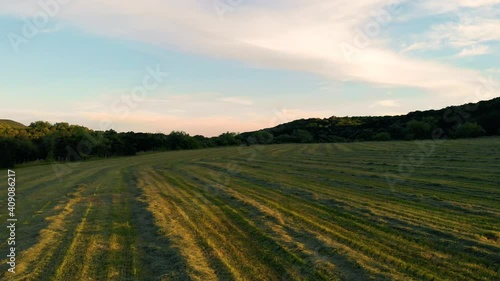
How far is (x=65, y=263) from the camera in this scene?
9023 mm

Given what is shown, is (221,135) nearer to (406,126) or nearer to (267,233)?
(406,126)

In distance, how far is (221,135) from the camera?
12644cm

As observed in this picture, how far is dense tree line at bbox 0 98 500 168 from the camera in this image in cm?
7500

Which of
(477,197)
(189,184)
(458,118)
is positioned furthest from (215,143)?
(477,197)

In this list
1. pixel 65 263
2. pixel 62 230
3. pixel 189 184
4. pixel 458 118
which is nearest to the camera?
pixel 65 263

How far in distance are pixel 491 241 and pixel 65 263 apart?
11.3 m

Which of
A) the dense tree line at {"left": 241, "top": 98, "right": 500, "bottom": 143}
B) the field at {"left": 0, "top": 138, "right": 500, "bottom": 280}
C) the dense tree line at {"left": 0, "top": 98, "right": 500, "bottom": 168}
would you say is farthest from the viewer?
the dense tree line at {"left": 241, "top": 98, "right": 500, "bottom": 143}

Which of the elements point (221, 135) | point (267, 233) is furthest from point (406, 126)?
point (267, 233)

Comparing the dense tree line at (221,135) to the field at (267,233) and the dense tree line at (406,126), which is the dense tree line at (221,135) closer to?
the dense tree line at (406,126)

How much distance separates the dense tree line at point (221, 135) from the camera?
75000 mm

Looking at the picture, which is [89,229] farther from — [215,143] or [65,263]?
[215,143]

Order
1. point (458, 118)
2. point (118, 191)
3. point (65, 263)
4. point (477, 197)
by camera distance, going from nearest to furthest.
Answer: point (65, 263) < point (477, 197) < point (118, 191) < point (458, 118)

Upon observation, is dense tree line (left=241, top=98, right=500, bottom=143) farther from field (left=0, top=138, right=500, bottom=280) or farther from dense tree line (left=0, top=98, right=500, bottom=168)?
field (left=0, top=138, right=500, bottom=280)

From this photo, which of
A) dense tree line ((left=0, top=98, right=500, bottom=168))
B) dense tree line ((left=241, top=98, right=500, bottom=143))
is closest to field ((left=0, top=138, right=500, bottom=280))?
dense tree line ((left=0, top=98, right=500, bottom=168))
